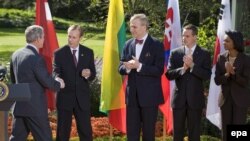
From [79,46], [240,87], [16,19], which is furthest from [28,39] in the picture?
[16,19]

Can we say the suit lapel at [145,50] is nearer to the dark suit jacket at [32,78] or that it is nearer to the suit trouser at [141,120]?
the suit trouser at [141,120]

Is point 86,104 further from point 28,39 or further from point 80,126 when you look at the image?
point 28,39

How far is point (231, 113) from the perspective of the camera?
312 inches

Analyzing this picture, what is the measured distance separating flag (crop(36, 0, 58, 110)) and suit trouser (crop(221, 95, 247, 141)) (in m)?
2.58

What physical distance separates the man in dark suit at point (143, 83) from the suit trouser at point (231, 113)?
2.87 ft

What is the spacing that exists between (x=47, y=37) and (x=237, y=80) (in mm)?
2961

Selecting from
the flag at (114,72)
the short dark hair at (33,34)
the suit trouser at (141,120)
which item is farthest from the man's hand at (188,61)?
the short dark hair at (33,34)

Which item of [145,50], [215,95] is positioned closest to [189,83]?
[145,50]

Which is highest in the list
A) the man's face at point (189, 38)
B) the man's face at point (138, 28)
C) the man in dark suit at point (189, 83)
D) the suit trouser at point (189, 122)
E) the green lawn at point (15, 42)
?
the green lawn at point (15, 42)

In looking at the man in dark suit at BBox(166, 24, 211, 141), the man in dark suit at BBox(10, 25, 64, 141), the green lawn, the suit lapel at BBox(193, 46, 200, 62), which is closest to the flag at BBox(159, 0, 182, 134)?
the man in dark suit at BBox(166, 24, 211, 141)

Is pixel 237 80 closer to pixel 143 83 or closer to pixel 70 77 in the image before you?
pixel 143 83

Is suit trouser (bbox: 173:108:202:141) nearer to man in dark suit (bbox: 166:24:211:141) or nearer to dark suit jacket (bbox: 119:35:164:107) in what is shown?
man in dark suit (bbox: 166:24:211:141)

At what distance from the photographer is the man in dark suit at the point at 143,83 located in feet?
25.3

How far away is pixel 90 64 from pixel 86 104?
0.55 m
